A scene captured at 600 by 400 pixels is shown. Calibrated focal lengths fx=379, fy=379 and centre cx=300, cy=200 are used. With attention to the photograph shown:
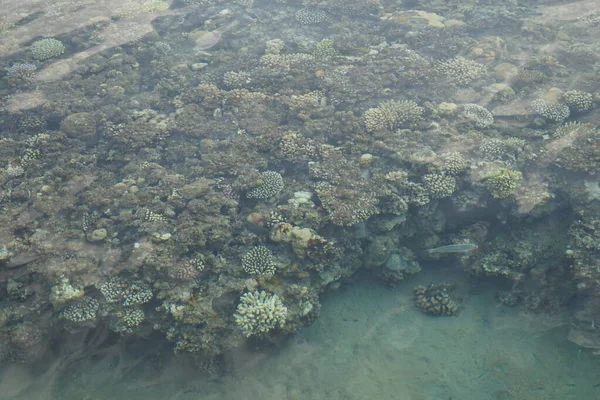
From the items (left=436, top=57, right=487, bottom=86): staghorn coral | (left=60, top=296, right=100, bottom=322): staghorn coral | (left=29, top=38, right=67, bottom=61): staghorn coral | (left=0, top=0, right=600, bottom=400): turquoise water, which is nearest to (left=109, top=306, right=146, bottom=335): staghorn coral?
(left=0, top=0, right=600, bottom=400): turquoise water

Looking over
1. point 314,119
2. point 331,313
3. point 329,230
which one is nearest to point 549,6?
point 314,119

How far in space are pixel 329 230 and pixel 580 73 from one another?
7740 millimetres

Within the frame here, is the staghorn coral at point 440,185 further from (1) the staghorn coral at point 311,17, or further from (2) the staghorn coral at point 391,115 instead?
(1) the staghorn coral at point 311,17

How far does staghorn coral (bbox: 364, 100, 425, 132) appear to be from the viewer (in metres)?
8.21

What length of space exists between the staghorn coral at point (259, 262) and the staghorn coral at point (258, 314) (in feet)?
1.12

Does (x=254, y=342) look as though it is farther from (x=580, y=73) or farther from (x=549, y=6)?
(x=549, y=6)

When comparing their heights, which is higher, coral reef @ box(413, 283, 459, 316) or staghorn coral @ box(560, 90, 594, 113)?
staghorn coral @ box(560, 90, 594, 113)

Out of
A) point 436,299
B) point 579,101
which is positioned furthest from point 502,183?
point 579,101

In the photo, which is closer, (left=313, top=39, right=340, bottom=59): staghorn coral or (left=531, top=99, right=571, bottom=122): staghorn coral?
(left=531, top=99, right=571, bottom=122): staghorn coral

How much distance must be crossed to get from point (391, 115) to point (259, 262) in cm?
449

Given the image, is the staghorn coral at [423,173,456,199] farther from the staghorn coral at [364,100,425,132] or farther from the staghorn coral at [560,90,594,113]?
the staghorn coral at [560,90,594,113]

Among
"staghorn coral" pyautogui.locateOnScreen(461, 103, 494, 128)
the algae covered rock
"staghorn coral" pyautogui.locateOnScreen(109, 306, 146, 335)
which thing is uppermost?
"staghorn coral" pyautogui.locateOnScreen(461, 103, 494, 128)

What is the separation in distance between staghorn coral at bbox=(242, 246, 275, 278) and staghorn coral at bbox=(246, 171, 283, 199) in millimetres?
1142

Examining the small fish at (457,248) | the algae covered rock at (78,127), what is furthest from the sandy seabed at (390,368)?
the algae covered rock at (78,127)
